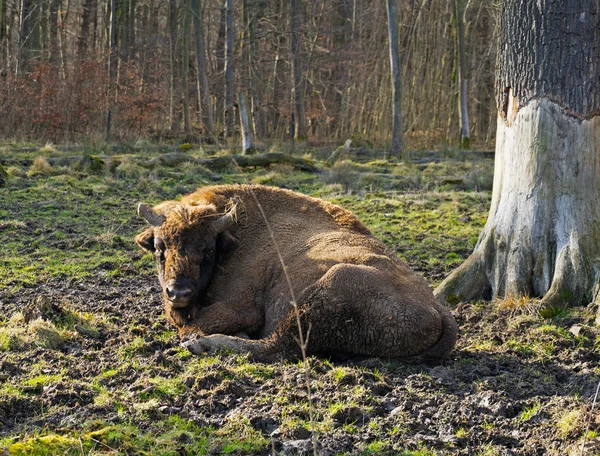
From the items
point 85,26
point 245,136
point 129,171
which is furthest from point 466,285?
point 85,26

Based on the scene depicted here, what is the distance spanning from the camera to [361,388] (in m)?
5.46

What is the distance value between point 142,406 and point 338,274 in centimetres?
188

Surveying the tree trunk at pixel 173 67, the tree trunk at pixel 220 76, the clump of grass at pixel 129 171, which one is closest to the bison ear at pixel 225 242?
the clump of grass at pixel 129 171

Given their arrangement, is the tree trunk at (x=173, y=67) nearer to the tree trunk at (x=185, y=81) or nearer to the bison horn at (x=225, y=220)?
the tree trunk at (x=185, y=81)

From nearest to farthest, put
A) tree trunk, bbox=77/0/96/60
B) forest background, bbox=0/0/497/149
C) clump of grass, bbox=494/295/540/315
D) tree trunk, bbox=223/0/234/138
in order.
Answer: clump of grass, bbox=494/295/540/315
tree trunk, bbox=223/0/234/138
forest background, bbox=0/0/497/149
tree trunk, bbox=77/0/96/60

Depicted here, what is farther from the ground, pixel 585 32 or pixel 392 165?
pixel 585 32

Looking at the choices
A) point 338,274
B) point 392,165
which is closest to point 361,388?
point 338,274

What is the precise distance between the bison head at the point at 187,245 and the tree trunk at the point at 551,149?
2833mm

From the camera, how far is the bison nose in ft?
22.5

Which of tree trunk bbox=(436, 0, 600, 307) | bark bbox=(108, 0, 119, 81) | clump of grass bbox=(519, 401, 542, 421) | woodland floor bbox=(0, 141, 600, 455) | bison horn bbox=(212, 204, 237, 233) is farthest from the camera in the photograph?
bark bbox=(108, 0, 119, 81)

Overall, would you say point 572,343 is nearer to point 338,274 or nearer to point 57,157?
point 338,274

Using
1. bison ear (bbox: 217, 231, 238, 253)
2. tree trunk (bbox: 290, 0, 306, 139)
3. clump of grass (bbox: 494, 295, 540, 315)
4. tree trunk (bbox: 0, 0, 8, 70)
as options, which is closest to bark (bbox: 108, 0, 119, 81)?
tree trunk (bbox: 0, 0, 8, 70)

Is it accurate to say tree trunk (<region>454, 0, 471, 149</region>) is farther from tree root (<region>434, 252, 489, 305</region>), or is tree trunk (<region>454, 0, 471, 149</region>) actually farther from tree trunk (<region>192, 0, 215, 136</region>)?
tree root (<region>434, 252, 489, 305</region>)

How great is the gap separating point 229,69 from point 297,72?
5524 mm
